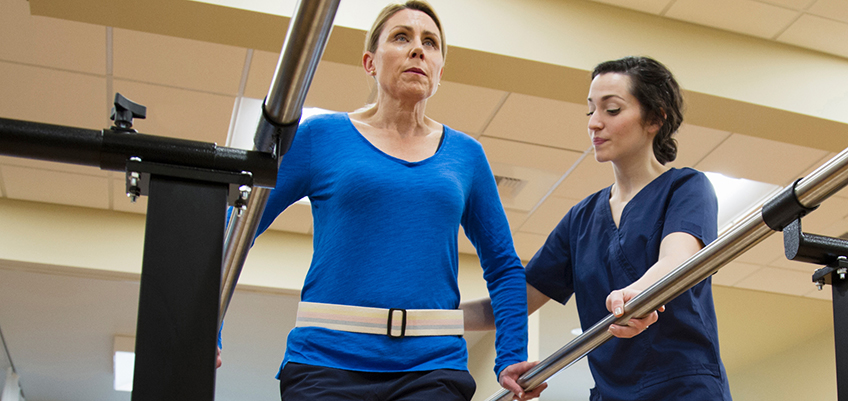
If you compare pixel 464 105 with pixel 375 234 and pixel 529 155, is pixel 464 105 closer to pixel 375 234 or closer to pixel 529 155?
pixel 529 155

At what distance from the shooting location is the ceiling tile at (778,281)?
6871 millimetres

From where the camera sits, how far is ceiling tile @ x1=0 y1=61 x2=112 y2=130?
413cm

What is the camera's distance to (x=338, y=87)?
4.15m

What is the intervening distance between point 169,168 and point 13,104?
431 centimetres

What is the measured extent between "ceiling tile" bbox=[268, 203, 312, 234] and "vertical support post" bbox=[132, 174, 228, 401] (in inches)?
203

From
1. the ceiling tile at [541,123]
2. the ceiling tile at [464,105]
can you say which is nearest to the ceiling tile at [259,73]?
A: the ceiling tile at [464,105]

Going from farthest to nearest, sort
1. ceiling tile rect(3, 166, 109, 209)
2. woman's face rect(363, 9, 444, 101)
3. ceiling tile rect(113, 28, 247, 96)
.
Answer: ceiling tile rect(3, 166, 109, 209)
ceiling tile rect(113, 28, 247, 96)
woman's face rect(363, 9, 444, 101)

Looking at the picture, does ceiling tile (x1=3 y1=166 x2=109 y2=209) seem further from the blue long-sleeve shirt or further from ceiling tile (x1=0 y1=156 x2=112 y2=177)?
the blue long-sleeve shirt

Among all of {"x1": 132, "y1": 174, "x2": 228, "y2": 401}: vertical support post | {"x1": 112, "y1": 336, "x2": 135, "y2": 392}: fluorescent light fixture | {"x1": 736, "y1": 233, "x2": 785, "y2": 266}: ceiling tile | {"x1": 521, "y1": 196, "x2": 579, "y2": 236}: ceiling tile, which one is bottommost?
{"x1": 132, "y1": 174, "x2": 228, "y2": 401}: vertical support post

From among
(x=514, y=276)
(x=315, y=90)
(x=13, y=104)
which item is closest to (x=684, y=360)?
(x=514, y=276)

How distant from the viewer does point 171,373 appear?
23.6 inches

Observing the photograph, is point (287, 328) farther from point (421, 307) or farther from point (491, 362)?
point (421, 307)

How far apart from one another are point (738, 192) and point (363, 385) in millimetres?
5135

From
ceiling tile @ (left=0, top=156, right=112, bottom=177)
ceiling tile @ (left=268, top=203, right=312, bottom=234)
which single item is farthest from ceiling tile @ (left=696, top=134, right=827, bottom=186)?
ceiling tile @ (left=0, top=156, right=112, bottom=177)
